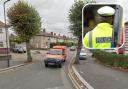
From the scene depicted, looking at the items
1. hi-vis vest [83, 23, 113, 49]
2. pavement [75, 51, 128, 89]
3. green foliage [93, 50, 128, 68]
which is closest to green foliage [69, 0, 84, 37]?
hi-vis vest [83, 23, 113, 49]

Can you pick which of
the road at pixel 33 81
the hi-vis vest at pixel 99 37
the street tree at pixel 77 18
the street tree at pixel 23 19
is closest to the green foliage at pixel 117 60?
the road at pixel 33 81

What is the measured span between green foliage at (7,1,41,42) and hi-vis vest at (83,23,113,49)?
33826 mm

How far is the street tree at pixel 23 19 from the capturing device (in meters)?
35.6

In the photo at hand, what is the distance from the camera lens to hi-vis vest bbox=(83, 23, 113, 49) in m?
2.03

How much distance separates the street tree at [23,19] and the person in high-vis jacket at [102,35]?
1332 inches

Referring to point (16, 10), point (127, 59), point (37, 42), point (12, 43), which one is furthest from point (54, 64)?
point (37, 42)

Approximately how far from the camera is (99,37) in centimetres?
204

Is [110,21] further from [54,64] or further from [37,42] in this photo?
[37,42]

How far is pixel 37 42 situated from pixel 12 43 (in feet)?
76.1

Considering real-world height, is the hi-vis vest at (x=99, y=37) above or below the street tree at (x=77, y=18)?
below

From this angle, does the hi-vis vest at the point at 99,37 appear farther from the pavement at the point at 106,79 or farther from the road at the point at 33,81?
the road at the point at 33,81

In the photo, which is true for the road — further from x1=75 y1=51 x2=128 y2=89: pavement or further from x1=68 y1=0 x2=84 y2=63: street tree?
x1=68 y1=0 x2=84 y2=63: street tree

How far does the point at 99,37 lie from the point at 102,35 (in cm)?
3

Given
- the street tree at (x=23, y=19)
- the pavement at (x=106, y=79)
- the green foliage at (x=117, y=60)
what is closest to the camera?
the pavement at (x=106, y=79)
